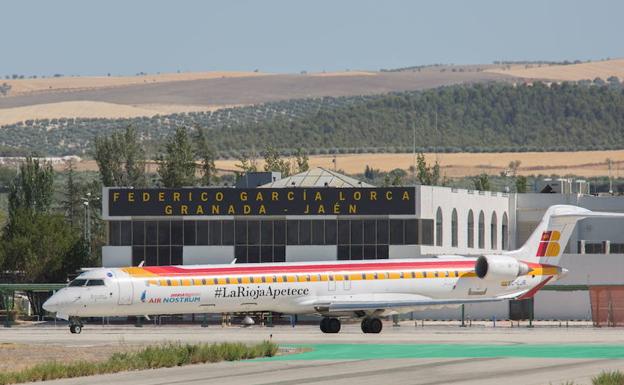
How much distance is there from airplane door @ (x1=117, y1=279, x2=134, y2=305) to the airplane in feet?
0.13

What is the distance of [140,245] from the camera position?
8788 centimetres

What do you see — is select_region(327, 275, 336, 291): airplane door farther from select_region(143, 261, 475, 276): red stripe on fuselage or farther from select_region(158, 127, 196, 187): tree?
select_region(158, 127, 196, 187): tree

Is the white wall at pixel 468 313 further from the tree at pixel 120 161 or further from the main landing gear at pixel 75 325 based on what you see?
the tree at pixel 120 161

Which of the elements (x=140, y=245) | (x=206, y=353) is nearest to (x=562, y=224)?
(x=206, y=353)

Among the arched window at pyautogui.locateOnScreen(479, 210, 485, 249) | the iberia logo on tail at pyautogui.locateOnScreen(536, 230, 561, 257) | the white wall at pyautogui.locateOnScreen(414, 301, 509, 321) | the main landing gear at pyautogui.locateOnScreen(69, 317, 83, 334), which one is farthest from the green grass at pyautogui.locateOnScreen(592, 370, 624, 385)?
the arched window at pyautogui.locateOnScreen(479, 210, 485, 249)

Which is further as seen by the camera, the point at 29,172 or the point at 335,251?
the point at 29,172

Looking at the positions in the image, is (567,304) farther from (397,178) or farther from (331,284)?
(397,178)

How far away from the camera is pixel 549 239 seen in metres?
64.4

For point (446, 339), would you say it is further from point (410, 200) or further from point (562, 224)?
point (410, 200)

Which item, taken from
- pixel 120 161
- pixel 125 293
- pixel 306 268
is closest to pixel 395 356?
pixel 125 293

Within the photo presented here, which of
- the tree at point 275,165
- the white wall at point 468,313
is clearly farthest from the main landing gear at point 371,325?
the tree at point 275,165

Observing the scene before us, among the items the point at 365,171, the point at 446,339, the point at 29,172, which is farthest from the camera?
the point at 365,171

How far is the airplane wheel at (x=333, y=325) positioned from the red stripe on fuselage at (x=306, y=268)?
2.38m

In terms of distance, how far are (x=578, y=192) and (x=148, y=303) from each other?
56.8 metres
